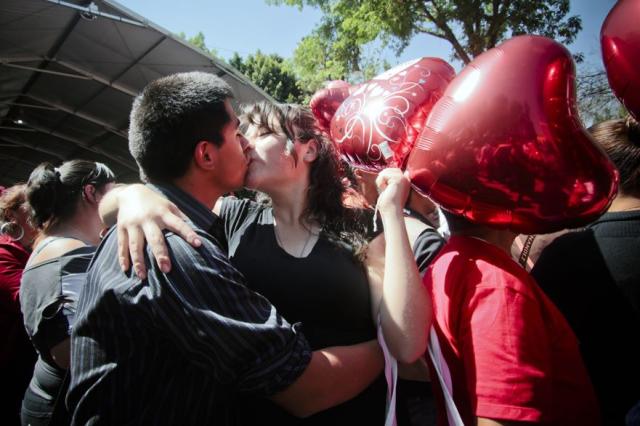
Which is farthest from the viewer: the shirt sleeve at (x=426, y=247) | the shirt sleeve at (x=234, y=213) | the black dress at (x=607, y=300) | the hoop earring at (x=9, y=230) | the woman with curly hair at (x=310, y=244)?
the hoop earring at (x=9, y=230)

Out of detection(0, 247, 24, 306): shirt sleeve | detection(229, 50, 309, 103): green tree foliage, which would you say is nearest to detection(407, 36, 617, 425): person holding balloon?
detection(0, 247, 24, 306): shirt sleeve

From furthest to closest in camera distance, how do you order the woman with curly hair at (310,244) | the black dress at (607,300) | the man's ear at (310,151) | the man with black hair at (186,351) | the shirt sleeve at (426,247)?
the man's ear at (310,151)
the shirt sleeve at (426,247)
the black dress at (607,300)
the woman with curly hair at (310,244)
the man with black hair at (186,351)

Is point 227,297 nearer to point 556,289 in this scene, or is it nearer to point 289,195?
point 289,195

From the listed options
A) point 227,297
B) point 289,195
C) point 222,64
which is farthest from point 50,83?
point 227,297

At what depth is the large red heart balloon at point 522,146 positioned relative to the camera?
974 mm

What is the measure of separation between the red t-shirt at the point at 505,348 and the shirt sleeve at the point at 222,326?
1.29ft

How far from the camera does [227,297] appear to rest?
99cm

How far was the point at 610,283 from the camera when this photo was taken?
1.28 m

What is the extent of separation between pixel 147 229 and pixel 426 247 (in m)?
1.02

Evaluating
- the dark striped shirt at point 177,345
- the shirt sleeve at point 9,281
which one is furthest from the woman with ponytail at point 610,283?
the shirt sleeve at point 9,281

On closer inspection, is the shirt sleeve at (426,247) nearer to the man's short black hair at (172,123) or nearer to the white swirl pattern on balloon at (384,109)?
Result: the white swirl pattern on balloon at (384,109)

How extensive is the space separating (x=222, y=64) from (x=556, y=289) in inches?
258

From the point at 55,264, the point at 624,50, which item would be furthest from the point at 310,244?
the point at 55,264

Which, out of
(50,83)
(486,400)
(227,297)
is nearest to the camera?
(486,400)
